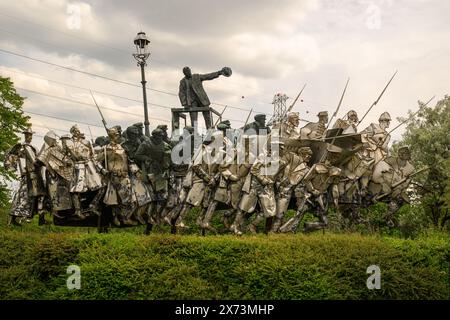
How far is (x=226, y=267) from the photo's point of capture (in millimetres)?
9359

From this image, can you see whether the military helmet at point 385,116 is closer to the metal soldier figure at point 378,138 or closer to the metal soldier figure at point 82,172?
the metal soldier figure at point 378,138

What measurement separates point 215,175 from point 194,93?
5.07 m

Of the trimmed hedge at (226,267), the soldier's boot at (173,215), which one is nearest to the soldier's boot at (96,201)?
the soldier's boot at (173,215)

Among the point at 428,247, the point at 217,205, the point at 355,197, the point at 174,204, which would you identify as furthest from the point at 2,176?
the point at 428,247

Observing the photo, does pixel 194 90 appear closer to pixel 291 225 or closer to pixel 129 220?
pixel 129 220

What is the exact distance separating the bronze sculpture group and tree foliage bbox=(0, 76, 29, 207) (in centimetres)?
781

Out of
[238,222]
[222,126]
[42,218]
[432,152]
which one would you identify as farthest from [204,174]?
[432,152]

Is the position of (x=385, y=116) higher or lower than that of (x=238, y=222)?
higher

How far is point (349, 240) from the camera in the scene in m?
9.73

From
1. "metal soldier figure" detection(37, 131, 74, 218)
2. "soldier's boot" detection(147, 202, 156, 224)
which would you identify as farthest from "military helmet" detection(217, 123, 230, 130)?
"metal soldier figure" detection(37, 131, 74, 218)

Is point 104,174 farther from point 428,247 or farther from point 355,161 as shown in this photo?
point 428,247

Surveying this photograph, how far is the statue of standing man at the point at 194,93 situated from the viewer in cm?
1688

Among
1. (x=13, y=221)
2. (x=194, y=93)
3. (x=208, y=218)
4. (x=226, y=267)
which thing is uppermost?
(x=194, y=93)

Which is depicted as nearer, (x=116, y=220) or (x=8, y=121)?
(x=116, y=220)
